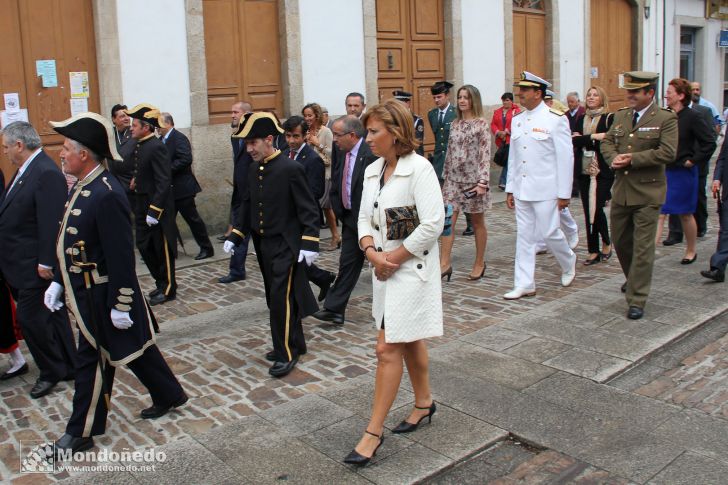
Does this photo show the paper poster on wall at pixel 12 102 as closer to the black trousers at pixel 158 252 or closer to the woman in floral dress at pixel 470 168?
the black trousers at pixel 158 252

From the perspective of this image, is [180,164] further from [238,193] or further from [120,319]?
[120,319]

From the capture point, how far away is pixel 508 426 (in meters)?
4.41

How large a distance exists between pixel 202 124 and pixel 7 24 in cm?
284

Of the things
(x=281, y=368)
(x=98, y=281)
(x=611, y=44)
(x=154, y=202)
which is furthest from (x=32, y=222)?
(x=611, y=44)

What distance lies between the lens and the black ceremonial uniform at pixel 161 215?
7531 millimetres

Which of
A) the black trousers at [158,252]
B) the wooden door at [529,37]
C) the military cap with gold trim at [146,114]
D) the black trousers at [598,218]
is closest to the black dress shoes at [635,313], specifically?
the black trousers at [598,218]

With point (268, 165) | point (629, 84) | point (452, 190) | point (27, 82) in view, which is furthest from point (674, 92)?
point (27, 82)

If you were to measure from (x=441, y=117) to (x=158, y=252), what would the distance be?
3.99 metres

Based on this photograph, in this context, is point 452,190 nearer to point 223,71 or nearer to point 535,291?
point 535,291

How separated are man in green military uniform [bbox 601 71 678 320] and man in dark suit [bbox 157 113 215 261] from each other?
16.5ft

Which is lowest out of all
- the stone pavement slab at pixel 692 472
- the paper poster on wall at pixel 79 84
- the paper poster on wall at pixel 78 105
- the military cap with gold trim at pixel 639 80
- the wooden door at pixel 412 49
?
the stone pavement slab at pixel 692 472

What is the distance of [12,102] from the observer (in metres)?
9.33

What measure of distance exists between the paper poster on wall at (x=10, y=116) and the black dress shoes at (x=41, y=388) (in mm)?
5049

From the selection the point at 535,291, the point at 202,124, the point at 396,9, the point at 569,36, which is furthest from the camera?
the point at 569,36
